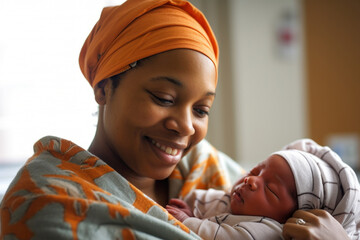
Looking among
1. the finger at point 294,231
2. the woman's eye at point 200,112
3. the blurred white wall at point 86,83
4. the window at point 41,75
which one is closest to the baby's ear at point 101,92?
the woman's eye at point 200,112

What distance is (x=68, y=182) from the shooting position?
93cm

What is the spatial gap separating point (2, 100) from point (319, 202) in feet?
7.94

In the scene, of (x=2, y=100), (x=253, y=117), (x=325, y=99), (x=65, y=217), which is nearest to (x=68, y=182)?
(x=65, y=217)

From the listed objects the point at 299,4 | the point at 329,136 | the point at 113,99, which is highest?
the point at 299,4

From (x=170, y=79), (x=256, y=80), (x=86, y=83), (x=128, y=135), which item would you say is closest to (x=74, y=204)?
(x=128, y=135)

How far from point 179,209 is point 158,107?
37cm

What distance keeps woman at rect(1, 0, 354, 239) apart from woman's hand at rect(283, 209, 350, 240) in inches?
0.6

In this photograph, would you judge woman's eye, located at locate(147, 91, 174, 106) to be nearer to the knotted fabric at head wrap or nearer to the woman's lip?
the woman's lip

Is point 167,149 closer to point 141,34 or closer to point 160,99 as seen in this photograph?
point 160,99

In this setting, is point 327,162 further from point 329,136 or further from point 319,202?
point 329,136

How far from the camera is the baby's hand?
117 cm

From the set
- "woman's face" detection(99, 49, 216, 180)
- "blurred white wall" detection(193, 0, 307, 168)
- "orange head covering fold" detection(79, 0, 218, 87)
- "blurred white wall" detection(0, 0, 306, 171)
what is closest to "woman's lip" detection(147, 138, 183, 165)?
"woman's face" detection(99, 49, 216, 180)

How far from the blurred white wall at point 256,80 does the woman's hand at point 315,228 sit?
2.35m

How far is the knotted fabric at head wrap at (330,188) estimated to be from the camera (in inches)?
43.1
